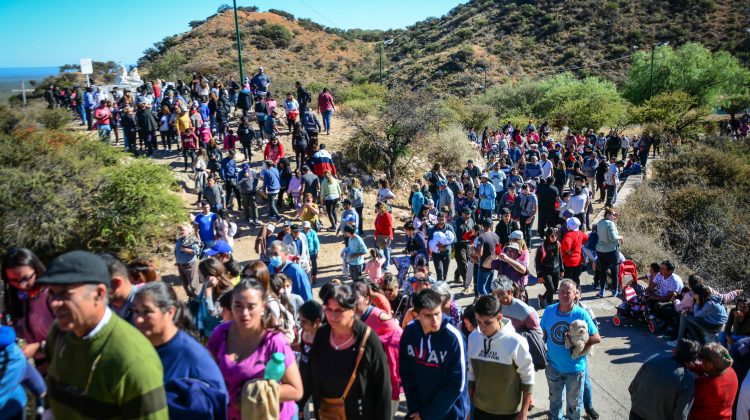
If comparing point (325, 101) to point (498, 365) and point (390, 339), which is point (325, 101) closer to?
point (390, 339)

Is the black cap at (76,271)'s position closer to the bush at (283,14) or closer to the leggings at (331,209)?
the leggings at (331,209)

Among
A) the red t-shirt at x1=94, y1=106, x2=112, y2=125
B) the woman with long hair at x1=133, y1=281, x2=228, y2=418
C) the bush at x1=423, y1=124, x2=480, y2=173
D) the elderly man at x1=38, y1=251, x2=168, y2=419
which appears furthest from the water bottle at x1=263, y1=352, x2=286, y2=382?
the bush at x1=423, y1=124, x2=480, y2=173

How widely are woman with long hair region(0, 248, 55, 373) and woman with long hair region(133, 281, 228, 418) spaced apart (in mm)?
1709

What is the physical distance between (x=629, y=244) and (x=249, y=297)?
35.2 ft

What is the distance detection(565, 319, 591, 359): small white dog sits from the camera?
4602mm

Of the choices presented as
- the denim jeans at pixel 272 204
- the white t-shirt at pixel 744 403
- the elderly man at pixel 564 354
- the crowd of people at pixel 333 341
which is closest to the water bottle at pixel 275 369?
the crowd of people at pixel 333 341

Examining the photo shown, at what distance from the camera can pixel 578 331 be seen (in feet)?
15.1

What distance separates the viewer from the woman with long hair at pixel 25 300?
396 cm

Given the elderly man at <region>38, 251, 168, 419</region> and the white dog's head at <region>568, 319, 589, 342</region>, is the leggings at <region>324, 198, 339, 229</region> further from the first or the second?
the elderly man at <region>38, 251, 168, 419</region>

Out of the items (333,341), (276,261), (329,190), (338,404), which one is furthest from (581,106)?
(338,404)

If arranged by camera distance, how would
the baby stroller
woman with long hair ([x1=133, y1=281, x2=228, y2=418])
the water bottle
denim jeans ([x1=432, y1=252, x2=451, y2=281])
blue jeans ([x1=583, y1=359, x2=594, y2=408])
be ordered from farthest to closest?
denim jeans ([x1=432, y1=252, x2=451, y2=281]), the baby stroller, blue jeans ([x1=583, y1=359, x2=594, y2=408]), the water bottle, woman with long hair ([x1=133, y1=281, x2=228, y2=418])

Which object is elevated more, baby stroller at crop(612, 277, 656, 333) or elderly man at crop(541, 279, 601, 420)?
elderly man at crop(541, 279, 601, 420)

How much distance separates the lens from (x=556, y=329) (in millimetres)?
4832

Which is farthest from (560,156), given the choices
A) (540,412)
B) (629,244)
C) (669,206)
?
(540,412)
